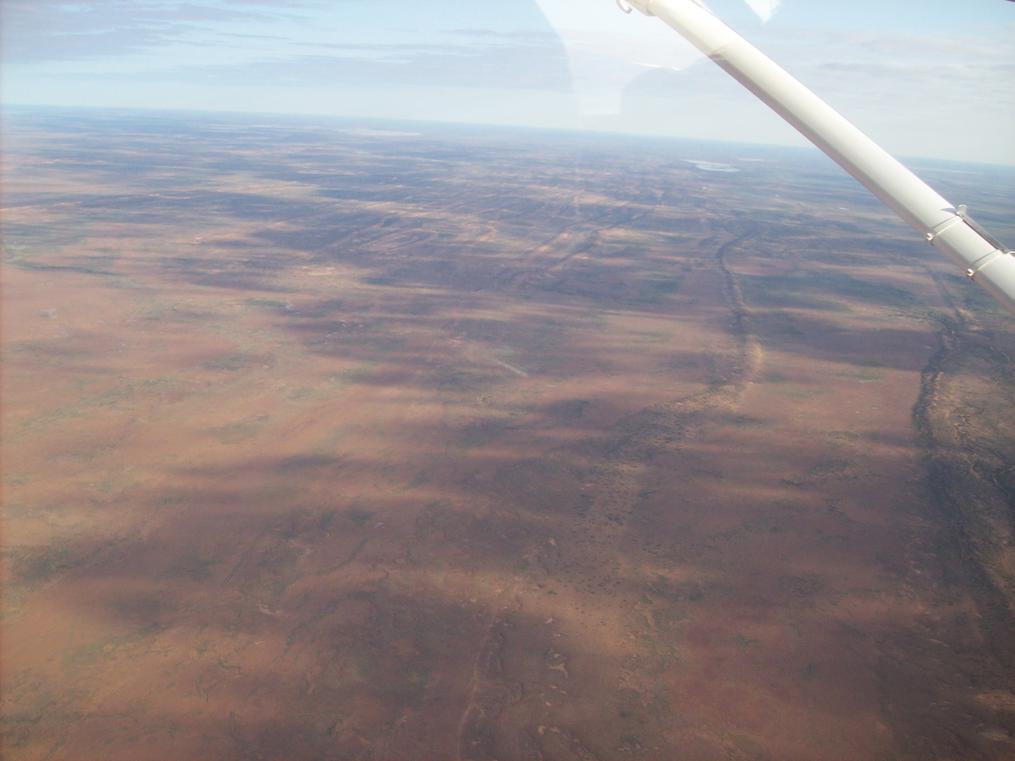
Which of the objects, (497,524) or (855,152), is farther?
(497,524)

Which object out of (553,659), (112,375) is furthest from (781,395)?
(112,375)

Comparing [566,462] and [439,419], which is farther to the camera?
[439,419]

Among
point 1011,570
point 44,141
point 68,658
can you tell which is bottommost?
point 68,658

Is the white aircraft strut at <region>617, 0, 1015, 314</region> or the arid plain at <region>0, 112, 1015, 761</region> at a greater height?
the white aircraft strut at <region>617, 0, 1015, 314</region>

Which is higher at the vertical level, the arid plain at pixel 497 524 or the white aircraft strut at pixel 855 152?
the white aircraft strut at pixel 855 152

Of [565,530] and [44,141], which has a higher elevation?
[44,141]

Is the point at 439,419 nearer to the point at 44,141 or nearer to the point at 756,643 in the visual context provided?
the point at 756,643

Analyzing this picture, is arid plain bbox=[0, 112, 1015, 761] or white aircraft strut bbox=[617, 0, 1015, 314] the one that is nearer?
white aircraft strut bbox=[617, 0, 1015, 314]

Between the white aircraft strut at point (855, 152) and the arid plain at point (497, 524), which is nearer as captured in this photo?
the white aircraft strut at point (855, 152)
